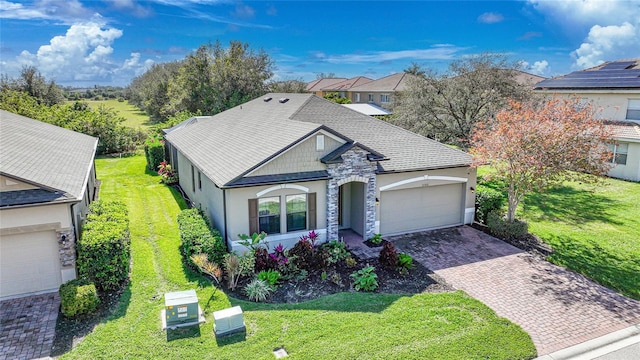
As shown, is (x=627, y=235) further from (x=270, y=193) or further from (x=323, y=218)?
(x=270, y=193)

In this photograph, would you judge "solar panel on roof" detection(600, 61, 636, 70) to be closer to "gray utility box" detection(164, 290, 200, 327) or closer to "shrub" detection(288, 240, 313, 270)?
"shrub" detection(288, 240, 313, 270)

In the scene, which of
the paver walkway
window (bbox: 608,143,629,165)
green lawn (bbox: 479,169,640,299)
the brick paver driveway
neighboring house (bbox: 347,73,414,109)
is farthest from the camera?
neighboring house (bbox: 347,73,414,109)

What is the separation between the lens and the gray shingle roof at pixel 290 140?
1504 centimetres

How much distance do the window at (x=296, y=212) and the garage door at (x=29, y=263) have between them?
728 cm

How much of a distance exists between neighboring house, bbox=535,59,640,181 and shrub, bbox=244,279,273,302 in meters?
24.2

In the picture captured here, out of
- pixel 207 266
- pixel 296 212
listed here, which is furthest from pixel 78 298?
pixel 296 212

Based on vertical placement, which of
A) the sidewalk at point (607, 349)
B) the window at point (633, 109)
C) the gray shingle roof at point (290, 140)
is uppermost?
the window at point (633, 109)

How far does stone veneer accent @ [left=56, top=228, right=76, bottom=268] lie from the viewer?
11570 mm

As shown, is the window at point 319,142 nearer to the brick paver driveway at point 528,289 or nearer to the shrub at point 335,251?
the shrub at point 335,251

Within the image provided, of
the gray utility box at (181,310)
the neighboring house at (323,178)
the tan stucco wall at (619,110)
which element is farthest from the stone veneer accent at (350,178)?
the tan stucco wall at (619,110)

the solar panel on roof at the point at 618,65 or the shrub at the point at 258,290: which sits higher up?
the solar panel on roof at the point at 618,65

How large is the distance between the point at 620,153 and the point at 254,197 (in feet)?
87.2

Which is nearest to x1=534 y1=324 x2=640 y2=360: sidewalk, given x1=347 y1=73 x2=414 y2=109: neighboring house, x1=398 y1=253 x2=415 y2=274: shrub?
x1=398 y1=253 x2=415 y2=274: shrub

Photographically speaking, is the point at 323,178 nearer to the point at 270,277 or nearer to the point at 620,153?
the point at 270,277
